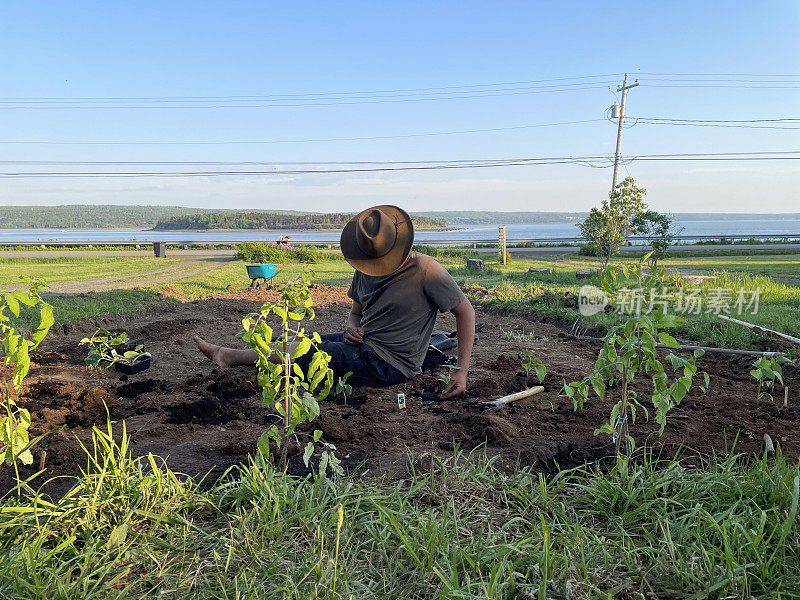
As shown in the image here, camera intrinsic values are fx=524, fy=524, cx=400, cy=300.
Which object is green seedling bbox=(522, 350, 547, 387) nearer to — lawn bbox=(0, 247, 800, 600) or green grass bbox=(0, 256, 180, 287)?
lawn bbox=(0, 247, 800, 600)

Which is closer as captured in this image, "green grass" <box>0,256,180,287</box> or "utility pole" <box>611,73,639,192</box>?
"green grass" <box>0,256,180,287</box>

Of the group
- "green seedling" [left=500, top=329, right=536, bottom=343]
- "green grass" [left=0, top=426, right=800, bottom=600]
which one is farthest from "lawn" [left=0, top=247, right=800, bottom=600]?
"green seedling" [left=500, top=329, right=536, bottom=343]

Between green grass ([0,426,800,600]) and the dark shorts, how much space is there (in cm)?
144

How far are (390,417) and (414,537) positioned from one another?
1471 mm

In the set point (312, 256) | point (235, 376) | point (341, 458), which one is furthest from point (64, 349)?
point (312, 256)

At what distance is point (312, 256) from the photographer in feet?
65.0

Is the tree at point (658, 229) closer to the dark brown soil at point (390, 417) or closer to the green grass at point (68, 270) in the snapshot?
the dark brown soil at point (390, 417)

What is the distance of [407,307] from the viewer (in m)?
3.86

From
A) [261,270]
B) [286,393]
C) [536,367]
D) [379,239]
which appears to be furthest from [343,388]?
[261,270]

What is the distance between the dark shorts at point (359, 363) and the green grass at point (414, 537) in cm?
144

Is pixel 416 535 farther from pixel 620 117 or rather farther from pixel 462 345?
pixel 620 117

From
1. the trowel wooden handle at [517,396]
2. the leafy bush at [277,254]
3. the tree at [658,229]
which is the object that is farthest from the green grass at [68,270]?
the tree at [658,229]

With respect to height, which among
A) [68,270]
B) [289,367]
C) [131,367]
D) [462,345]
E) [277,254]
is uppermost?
[289,367]

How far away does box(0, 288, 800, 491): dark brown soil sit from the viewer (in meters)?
2.88
